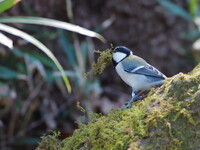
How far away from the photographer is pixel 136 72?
2.94 meters

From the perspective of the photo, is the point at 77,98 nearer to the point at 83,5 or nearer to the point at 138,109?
the point at 83,5

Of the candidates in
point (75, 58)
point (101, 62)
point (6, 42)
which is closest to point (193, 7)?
point (75, 58)

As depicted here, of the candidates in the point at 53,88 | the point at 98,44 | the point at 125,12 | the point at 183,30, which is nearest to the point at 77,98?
the point at 53,88

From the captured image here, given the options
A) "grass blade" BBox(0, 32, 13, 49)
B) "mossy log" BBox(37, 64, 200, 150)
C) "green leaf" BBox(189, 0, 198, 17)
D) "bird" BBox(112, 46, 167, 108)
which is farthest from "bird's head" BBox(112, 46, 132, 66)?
"green leaf" BBox(189, 0, 198, 17)

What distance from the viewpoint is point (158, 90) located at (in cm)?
222

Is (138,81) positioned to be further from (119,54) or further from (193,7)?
(193,7)

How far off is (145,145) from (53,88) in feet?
13.3

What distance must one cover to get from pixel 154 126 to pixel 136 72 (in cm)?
101

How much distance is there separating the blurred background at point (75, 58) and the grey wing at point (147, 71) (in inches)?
80.4

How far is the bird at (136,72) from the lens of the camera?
2.81 metres

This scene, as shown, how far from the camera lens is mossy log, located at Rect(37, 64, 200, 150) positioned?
75.0 inches

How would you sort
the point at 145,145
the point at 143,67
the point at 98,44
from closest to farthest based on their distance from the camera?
the point at 145,145 < the point at 143,67 < the point at 98,44

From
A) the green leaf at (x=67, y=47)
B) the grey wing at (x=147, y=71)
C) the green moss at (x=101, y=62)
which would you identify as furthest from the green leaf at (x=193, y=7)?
the green moss at (x=101, y=62)

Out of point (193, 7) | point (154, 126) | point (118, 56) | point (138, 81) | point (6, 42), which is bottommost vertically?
point (154, 126)
